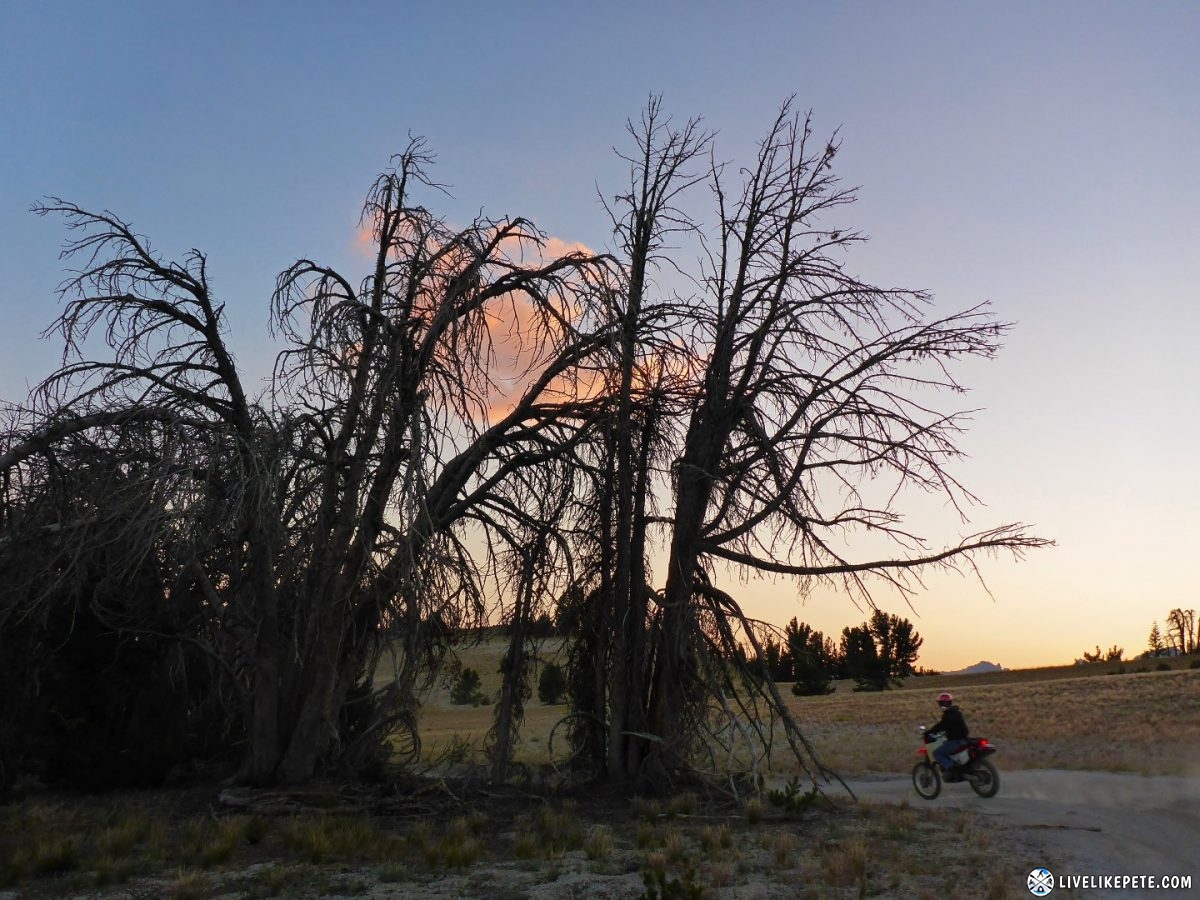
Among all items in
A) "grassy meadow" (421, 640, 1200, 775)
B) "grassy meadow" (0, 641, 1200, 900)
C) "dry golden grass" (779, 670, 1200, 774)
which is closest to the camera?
"grassy meadow" (0, 641, 1200, 900)

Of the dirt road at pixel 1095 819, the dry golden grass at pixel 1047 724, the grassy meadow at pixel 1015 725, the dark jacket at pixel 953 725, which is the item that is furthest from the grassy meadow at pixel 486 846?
the dry golden grass at pixel 1047 724

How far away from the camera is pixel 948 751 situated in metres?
16.2

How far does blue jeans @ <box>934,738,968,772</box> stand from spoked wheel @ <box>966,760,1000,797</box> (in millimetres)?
348

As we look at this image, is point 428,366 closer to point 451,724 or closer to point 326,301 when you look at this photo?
point 326,301

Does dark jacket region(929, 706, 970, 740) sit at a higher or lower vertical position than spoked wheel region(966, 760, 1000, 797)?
higher

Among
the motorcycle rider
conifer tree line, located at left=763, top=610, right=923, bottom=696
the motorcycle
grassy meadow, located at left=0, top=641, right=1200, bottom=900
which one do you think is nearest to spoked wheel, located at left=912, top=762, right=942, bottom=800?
the motorcycle

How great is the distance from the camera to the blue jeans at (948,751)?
53.0 feet

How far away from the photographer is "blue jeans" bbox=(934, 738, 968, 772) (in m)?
16.2

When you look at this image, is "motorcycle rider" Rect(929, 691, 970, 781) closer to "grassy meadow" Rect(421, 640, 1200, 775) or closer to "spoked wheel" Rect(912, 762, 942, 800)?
"spoked wheel" Rect(912, 762, 942, 800)

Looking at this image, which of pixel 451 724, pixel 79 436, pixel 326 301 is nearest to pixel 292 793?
pixel 79 436

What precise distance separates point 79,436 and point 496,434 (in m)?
5.23

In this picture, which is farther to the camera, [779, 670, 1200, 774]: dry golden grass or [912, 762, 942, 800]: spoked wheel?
[779, 670, 1200, 774]: dry golden grass

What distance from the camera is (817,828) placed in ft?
39.3

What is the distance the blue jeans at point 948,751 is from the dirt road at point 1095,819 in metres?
0.53
